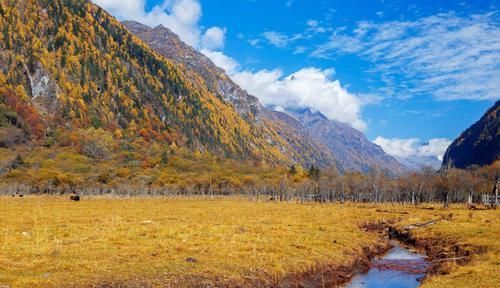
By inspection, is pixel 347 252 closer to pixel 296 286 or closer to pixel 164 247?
pixel 296 286

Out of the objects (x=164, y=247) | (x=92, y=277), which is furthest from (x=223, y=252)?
(x=92, y=277)

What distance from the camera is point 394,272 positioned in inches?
1369

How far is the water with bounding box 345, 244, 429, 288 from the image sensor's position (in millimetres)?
30844

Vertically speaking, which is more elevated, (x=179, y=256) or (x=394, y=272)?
(x=179, y=256)

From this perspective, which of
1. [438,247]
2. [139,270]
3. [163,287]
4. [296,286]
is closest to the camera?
[163,287]

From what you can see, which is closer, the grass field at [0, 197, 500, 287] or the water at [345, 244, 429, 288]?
the grass field at [0, 197, 500, 287]

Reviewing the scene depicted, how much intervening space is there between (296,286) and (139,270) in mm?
10198

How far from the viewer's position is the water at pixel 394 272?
30.8m

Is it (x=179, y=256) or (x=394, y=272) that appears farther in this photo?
(x=394, y=272)

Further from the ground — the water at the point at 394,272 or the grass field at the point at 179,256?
the grass field at the point at 179,256

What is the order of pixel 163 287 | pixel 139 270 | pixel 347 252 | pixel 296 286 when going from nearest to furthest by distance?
pixel 163 287, pixel 139 270, pixel 296 286, pixel 347 252

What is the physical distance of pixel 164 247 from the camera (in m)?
32.7

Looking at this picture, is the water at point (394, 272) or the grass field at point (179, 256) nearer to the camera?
the grass field at point (179, 256)

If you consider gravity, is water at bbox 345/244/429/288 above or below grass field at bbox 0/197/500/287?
below
